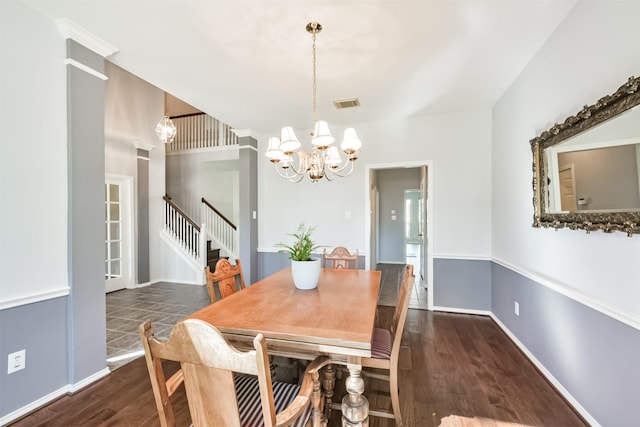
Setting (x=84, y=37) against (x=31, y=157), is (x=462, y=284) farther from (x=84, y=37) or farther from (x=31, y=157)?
(x=84, y=37)

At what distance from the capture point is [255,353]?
30.2 inches

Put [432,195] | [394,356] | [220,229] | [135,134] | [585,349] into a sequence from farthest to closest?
[220,229] → [135,134] → [432,195] → [585,349] → [394,356]

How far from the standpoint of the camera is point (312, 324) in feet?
4.39

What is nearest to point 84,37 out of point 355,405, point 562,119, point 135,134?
point 355,405

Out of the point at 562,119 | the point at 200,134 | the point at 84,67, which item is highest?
the point at 200,134

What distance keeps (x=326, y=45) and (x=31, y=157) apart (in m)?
2.22

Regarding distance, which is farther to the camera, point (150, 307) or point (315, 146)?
point (150, 307)

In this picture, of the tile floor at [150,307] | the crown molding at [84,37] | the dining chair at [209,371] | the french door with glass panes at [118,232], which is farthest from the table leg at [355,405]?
the french door with glass panes at [118,232]

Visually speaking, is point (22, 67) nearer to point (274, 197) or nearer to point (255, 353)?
point (255, 353)

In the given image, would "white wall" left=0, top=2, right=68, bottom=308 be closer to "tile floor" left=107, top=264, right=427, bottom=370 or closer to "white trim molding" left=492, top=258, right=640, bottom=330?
"tile floor" left=107, top=264, right=427, bottom=370

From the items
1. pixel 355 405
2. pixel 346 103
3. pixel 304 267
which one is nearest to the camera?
pixel 355 405

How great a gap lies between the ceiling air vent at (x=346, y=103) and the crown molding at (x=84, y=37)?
2.14 metres

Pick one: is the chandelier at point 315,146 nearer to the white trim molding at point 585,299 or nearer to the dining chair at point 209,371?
the dining chair at point 209,371

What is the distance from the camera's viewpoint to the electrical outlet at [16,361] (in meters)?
1.65
